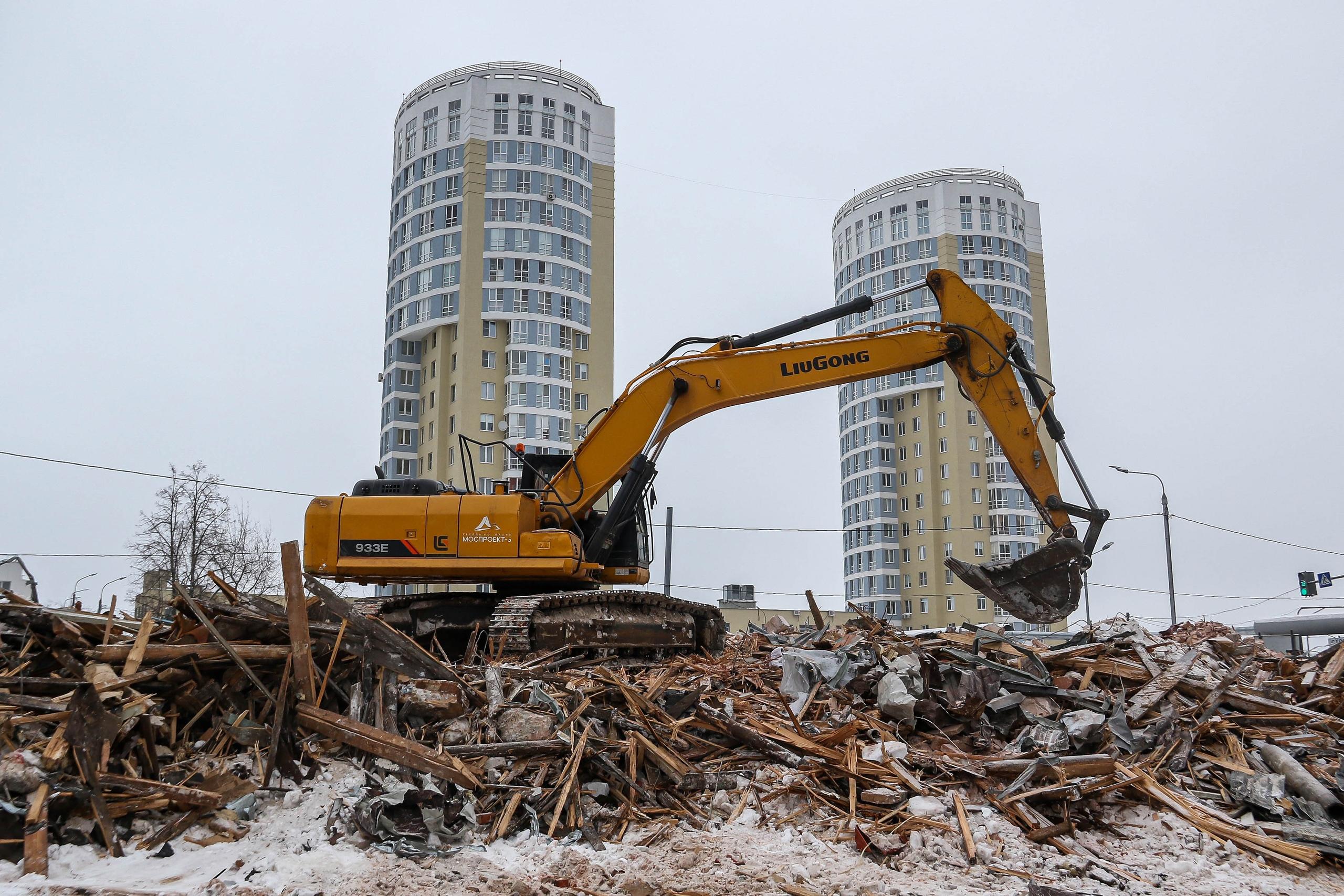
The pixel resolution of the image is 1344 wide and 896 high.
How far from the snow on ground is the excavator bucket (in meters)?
3.41

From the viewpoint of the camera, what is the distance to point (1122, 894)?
233 inches

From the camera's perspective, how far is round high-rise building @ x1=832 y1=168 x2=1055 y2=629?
62.9 m

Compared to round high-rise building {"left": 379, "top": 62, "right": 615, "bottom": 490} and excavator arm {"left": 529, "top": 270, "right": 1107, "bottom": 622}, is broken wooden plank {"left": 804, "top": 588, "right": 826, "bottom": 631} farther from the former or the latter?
round high-rise building {"left": 379, "top": 62, "right": 615, "bottom": 490}

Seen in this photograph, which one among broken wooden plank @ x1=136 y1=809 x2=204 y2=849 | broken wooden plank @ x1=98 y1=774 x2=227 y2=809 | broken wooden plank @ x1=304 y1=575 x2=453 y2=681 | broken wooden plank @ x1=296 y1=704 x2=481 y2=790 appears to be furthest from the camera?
broken wooden plank @ x1=304 y1=575 x2=453 y2=681

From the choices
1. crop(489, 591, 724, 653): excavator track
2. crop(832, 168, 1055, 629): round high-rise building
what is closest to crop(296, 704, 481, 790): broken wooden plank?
crop(489, 591, 724, 653): excavator track

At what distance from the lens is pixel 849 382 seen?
11773 mm

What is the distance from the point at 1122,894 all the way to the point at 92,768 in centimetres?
601

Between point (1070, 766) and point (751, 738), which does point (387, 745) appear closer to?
point (751, 738)

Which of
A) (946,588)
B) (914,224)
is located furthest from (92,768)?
(914,224)

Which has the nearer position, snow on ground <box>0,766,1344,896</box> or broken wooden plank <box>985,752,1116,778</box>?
snow on ground <box>0,766,1344,896</box>

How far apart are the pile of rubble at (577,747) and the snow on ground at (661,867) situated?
10cm

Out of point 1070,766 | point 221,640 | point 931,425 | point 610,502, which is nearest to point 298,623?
point 221,640

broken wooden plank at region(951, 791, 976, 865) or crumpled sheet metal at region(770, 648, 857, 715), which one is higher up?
crumpled sheet metal at region(770, 648, 857, 715)

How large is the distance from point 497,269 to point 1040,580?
4539cm
